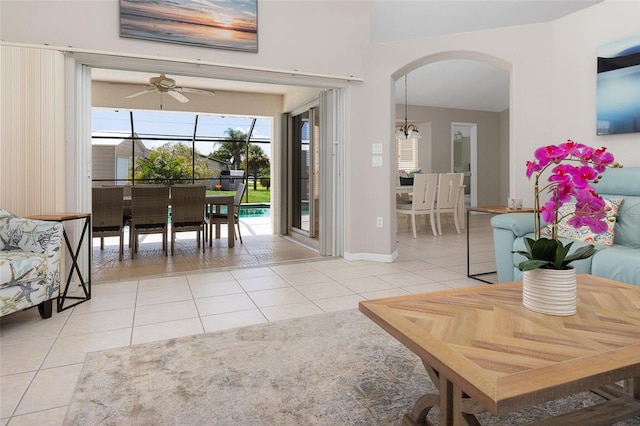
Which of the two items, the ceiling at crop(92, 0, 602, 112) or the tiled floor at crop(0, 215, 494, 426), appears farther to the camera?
the ceiling at crop(92, 0, 602, 112)

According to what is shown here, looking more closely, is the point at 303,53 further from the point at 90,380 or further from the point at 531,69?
the point at 90,380

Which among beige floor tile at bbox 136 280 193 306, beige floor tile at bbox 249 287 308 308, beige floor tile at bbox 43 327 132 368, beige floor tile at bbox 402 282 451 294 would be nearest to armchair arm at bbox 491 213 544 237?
beige floor tile at bbox 402 282 451 294

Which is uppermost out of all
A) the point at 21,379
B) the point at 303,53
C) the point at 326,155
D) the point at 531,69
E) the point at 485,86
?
the point at 485,86

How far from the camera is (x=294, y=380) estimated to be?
1.89m

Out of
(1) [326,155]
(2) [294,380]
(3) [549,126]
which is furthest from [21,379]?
(3) [549,126]

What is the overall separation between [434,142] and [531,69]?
18.5 ft

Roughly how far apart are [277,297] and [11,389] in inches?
70.2

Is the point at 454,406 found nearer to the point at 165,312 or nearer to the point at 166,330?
the point at 166,330

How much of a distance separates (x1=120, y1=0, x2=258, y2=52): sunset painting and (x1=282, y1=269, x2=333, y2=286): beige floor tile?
7.46 ft

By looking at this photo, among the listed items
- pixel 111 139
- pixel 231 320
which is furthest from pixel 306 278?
pixel 111 139

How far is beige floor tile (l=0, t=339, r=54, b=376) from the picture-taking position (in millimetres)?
2049

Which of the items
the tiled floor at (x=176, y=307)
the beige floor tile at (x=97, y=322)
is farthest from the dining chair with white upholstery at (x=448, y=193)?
the beige floor tile at (x=97, y=322)

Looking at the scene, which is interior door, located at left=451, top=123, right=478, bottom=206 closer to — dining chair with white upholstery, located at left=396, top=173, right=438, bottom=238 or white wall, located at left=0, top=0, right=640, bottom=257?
dining chair with white upholstery, located at left=396, top=173, right=438, bottom=238

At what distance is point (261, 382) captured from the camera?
73.7 inches
